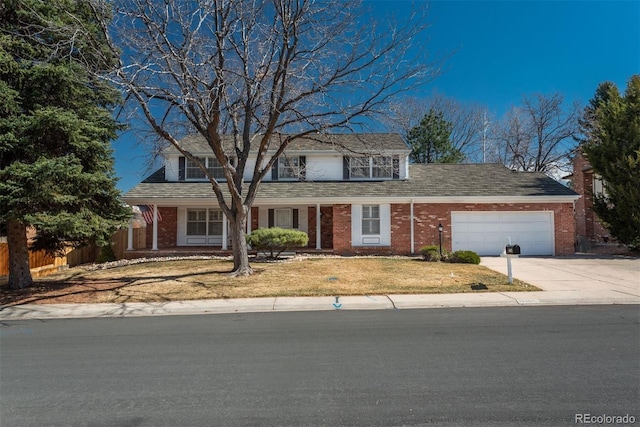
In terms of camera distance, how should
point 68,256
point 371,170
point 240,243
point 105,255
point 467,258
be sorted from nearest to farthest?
point 240,243 < point 467,258 < point 68,256 < point 105,255 < point 371,170

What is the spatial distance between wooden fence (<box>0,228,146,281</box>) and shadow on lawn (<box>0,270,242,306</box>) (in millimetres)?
1255

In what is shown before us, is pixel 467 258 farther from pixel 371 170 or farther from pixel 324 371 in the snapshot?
pixel 324 371

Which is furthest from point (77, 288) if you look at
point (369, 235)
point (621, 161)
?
point (621, 161)

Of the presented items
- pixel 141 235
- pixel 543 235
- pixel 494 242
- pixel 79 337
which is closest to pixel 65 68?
pixel 79 337

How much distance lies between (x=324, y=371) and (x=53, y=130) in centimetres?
981

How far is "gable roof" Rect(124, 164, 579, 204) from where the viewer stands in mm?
18344

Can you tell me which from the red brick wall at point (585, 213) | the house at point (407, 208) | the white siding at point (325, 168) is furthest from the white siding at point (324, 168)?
the red brick wall at point (585, 213)

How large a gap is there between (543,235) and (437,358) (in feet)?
53.6

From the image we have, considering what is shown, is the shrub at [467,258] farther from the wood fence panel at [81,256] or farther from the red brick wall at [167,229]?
the wood fence panel at [81,256]

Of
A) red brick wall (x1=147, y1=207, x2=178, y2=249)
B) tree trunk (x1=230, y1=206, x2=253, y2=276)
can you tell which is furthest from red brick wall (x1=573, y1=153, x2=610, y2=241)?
red brick wall (x1=147, y1=207, x2=178, y2=249)

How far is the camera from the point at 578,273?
41.9 ft

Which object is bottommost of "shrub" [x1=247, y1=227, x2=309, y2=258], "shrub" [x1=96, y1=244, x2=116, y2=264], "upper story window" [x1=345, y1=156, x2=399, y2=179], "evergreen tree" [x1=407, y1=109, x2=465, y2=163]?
"shrub" [x1=96, y1=244, x2=116, y2=264]

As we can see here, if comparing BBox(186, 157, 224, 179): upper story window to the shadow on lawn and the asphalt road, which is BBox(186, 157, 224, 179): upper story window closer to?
the shadow on lawn

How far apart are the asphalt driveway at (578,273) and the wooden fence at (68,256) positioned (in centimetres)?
1314
